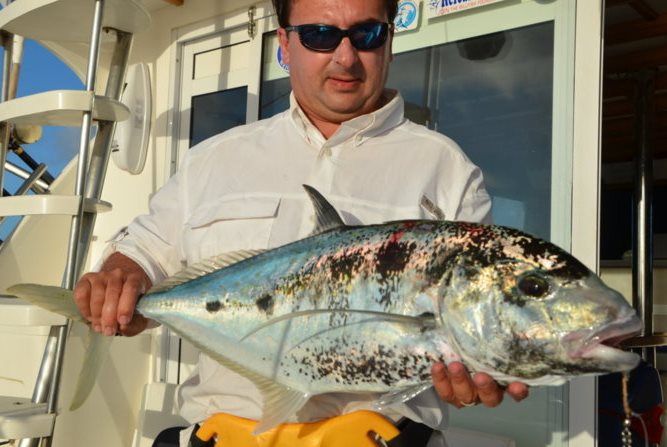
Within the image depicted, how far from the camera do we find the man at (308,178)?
1.67m

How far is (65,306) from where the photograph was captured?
1551 millimetres

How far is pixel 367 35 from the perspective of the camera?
1.73 metres

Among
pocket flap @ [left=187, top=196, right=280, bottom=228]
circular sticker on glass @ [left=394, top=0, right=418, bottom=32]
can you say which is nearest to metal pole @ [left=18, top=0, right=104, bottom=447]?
pocket flap @ [left=187, top=196, right=280, bottom=228]

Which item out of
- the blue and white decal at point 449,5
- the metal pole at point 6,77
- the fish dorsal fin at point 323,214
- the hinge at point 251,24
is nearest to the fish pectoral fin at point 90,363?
the fish dorsal fin at point 323,214

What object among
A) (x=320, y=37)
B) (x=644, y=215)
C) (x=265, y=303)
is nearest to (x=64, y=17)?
(x=320, y=37)

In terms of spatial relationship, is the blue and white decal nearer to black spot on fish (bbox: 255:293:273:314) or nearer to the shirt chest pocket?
the shirt chest pocket

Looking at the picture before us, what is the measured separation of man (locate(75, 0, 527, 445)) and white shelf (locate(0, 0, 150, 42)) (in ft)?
4.43

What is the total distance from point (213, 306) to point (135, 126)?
9.54 ft

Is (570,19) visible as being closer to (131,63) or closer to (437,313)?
(437,313)

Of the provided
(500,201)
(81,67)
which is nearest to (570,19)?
(500,201)

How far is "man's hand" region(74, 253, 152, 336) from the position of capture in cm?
154

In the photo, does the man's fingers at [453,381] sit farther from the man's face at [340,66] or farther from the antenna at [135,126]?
the antenna at [135,126]

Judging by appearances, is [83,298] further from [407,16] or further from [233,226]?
[407,16]

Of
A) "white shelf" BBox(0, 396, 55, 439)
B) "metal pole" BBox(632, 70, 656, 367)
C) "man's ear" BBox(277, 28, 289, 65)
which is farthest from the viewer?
"metal pole" BBox(632, 70, 656, 367)
